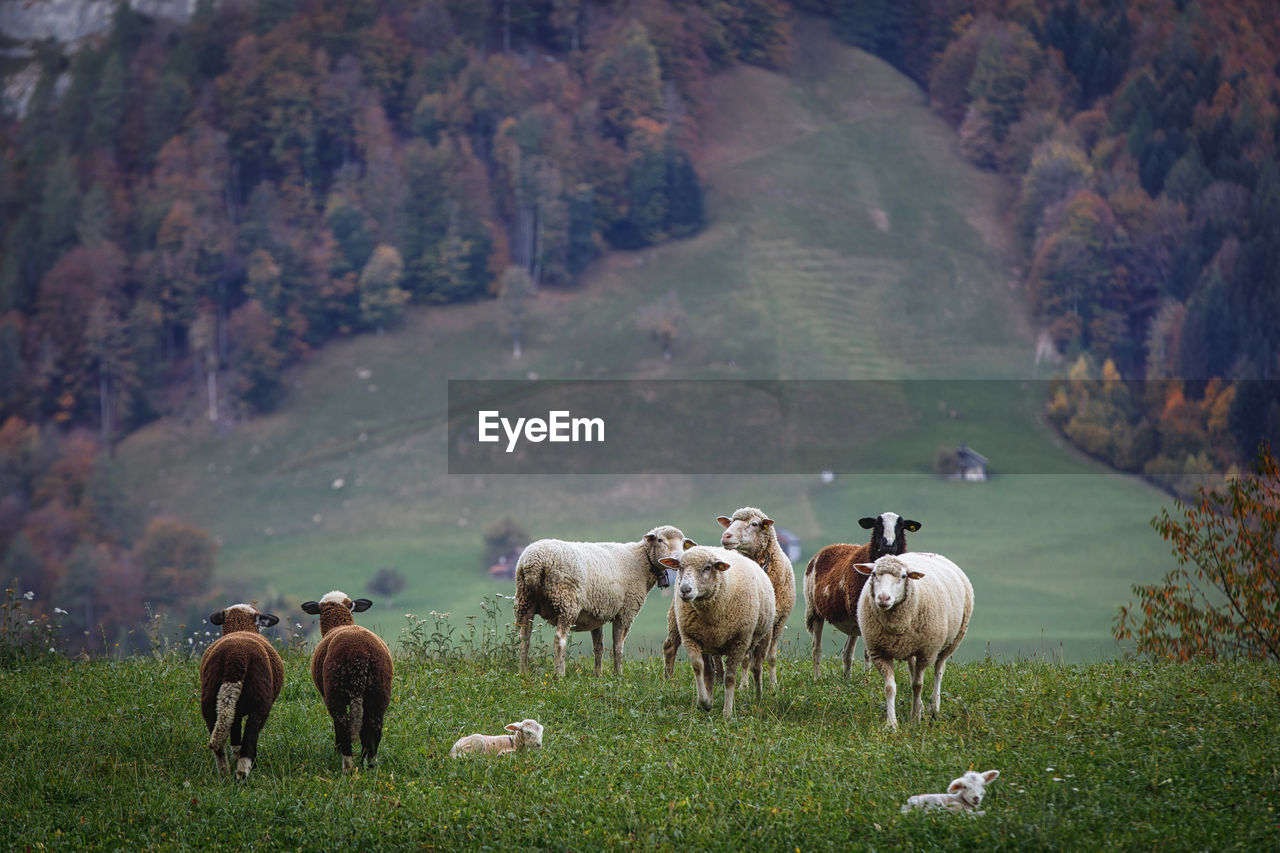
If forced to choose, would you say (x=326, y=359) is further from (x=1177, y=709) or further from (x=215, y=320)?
(x=1177, y=709)

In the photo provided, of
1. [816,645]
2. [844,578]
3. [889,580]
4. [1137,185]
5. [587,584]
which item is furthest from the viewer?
[1137,185]

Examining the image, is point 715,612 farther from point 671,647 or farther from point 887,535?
point 887,535

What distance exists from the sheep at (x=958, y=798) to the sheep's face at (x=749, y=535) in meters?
6.44

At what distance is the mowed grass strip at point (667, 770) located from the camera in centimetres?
1062

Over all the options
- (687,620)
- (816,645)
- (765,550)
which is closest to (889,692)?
(687,620)

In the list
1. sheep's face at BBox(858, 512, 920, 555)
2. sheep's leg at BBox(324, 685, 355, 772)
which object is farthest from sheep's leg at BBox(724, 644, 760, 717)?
sheep's leg at BBox(324, 685, 355, 772)

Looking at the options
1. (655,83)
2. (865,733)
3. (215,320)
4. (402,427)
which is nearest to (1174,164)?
(655,83)

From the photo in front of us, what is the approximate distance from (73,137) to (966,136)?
111 m

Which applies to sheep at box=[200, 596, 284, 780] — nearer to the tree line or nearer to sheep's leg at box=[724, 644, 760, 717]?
sheep's leg at box=[724, 644, 760, 717]

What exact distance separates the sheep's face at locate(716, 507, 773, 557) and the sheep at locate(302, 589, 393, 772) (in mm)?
6066

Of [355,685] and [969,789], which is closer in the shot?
[969,789]

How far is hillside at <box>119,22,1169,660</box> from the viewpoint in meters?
97.1

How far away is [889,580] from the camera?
13859 millimetres

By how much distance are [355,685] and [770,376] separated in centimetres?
11264
